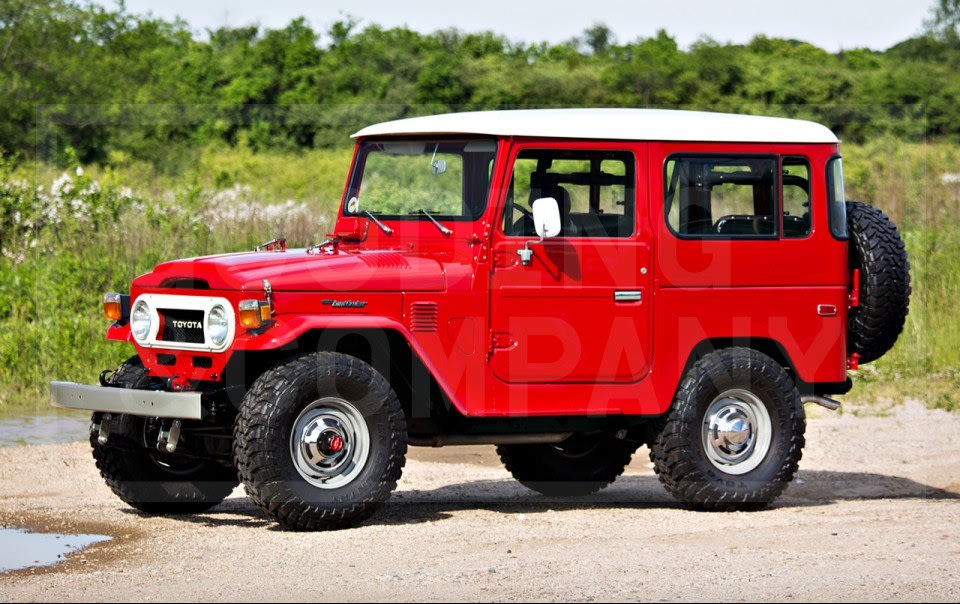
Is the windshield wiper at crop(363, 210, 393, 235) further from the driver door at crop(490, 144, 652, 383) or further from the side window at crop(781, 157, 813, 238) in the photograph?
the side window at crop(781, 157, 813, 238)

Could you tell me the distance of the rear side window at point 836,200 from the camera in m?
9.72

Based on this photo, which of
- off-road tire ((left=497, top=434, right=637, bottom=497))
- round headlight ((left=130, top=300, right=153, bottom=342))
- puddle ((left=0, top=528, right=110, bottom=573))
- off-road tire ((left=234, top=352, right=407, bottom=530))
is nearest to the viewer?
puddle ((left=0, top=528, right=110, bottom=573))

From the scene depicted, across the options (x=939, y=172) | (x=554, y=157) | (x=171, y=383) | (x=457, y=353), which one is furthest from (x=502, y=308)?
(x=939, y=172)

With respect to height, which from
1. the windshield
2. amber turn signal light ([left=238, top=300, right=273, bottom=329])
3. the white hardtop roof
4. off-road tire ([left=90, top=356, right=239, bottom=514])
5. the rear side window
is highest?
the white hardtop roof

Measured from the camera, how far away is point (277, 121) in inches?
1688

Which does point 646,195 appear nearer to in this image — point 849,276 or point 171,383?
point 849,276

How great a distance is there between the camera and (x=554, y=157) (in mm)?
9148

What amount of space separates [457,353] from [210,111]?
35.8 m

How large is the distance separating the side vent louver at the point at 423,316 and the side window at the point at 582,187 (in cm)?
86

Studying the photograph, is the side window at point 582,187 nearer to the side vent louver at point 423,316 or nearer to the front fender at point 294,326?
the side vent louver at point 423,316

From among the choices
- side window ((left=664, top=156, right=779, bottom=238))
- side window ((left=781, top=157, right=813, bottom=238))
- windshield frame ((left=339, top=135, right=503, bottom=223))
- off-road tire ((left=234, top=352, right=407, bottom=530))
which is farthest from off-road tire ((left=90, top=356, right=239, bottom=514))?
side window ((left=781, top=157, right=813, bottom=238))

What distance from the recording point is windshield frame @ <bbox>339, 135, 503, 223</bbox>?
8953mm

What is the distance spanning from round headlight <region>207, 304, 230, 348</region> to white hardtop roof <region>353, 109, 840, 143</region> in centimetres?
165

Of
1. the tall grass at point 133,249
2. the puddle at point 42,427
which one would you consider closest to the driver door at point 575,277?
the puddle at point 42,427
